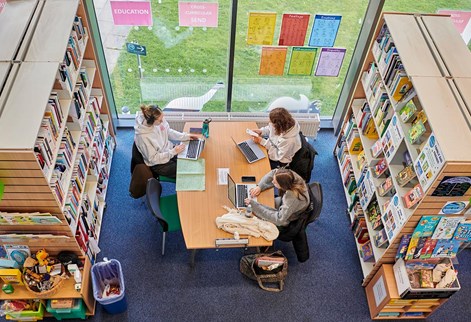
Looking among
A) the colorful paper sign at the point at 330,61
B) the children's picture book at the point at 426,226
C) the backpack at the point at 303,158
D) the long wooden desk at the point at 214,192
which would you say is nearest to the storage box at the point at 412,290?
the children's picture book at the point at 426,226

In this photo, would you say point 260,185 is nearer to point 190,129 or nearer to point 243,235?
point 243,235

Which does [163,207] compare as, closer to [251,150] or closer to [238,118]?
[251,150]

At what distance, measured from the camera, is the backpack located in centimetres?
437

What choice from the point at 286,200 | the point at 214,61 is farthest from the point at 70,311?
the point at 214,61

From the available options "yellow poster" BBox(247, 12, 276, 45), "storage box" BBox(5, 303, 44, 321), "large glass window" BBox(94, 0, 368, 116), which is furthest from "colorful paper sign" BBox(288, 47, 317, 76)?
"storage box" BBox(5, 303, 44, 321)

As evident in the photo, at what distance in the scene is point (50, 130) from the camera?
10.1ft

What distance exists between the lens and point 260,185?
4.01 m

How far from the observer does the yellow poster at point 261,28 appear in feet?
14.9

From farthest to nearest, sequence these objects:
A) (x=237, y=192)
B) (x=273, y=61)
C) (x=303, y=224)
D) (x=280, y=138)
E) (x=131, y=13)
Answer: (x=273, y=61) < (x=131, y=13) < (x=280, y=138) < (x=237, y=192) < (x=303, y=224)

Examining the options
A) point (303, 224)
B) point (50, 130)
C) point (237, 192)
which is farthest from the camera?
point (237, 192)

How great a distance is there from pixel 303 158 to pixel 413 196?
4.52 feet

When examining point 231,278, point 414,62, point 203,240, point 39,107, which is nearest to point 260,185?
point 203,240

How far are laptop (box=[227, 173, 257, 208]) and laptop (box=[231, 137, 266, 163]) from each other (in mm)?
348

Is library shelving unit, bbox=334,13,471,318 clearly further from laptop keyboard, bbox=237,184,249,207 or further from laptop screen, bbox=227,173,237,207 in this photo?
laptop screen, bbox=227,173,237,207
